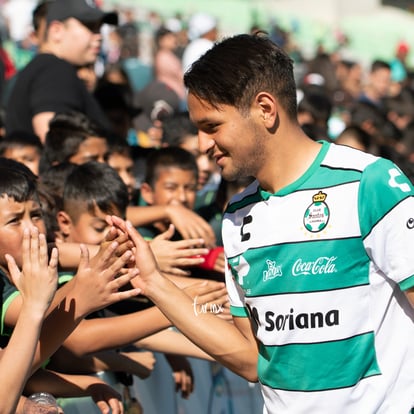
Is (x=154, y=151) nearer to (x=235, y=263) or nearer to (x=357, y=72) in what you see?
(x=235, y=263)

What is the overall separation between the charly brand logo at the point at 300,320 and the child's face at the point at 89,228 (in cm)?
→ 188

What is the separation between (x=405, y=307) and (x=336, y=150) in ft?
1.70

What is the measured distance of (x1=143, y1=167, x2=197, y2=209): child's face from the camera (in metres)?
6.16

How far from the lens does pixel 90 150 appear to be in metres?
6.06

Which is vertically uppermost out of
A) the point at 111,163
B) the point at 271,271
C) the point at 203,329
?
the point at 271,271

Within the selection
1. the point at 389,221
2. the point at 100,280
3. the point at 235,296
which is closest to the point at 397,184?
the point at 389,221

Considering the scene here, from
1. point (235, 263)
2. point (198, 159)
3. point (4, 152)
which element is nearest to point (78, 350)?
point (235, 263)

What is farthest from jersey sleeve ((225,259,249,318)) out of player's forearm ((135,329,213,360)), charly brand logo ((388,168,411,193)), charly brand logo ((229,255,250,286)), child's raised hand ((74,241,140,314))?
player's forearm ((135,329,213,360))

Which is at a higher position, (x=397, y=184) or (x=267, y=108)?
(x=267, y=108)

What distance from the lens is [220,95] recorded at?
311 centimetres

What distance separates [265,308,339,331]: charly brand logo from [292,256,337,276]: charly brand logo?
A: 0.12m

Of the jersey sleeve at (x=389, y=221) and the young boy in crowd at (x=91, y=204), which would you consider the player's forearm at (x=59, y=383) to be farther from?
the jersey sleeve at (x=389, y=221)

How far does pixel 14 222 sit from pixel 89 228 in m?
1.07

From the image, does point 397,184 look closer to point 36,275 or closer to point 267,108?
point 267,108
